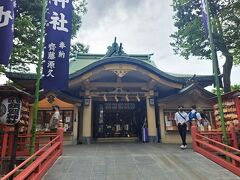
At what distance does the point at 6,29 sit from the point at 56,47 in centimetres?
175

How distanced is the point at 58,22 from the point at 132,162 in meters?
5.91

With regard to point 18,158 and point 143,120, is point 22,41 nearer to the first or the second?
point 18,158

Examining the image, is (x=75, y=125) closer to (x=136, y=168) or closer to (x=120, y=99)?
(x=120, y=99)

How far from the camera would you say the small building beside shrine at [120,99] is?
13359 mm

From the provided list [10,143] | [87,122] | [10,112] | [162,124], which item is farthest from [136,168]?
[162,124]

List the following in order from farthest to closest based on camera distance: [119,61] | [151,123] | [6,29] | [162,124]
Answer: [162,124] → [151,123] → [119,61] → [6,29]

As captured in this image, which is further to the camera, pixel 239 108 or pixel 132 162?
pixel 239 108

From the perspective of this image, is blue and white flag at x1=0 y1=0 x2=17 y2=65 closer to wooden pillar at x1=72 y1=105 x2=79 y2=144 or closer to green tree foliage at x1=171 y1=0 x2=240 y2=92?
wooden pillar at x1=72 y1=105 x2=79 y2=144

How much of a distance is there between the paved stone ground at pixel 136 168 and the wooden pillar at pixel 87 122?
14.4 feet

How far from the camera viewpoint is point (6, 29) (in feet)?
20.3

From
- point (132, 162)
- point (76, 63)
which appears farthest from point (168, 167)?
point (76, 63)

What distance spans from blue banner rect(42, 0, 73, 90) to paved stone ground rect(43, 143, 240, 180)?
287 centimetres

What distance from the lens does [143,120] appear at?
1564cm

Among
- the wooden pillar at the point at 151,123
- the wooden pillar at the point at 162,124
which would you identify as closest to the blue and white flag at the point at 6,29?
the wooden pillar at the point at 151,123
